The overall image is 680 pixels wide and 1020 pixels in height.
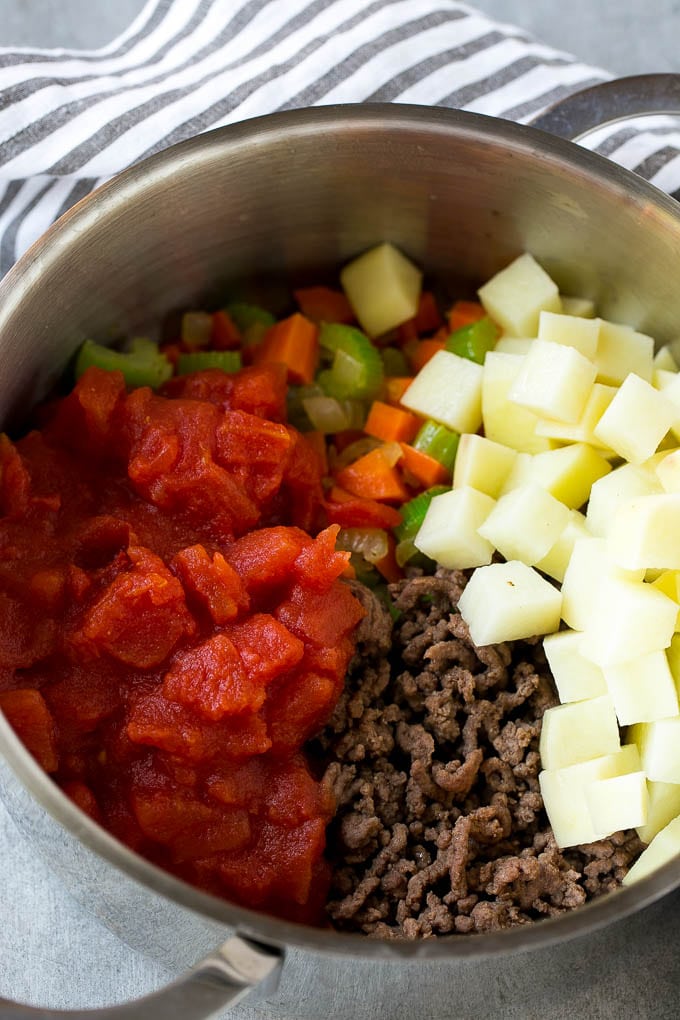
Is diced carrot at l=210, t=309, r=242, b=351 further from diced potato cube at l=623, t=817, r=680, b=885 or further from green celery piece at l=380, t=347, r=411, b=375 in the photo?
diced potato cube at l=623, t=817, r=680, b=885

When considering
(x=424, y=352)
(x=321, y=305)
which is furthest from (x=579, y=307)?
(x=321, y=305)

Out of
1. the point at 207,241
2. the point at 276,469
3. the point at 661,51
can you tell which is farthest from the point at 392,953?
the point at 661,51

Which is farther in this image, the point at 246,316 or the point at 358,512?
the point at 246,316

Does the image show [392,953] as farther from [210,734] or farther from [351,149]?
[351,149]

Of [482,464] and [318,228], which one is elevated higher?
[318,228]

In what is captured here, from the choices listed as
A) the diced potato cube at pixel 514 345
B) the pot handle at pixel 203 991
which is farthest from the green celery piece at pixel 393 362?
the pot handle at pixel 203 991

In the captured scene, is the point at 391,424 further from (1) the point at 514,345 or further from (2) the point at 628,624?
(2) the point at 628,624

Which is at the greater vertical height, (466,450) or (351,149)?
(351,149)
